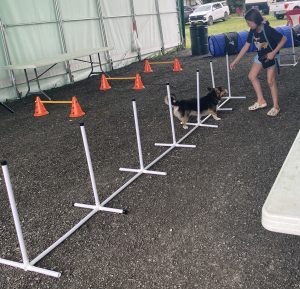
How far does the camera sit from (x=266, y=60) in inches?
226

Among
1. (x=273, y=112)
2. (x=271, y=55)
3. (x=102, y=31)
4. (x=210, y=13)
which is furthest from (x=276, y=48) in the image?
(x=210, y=13)

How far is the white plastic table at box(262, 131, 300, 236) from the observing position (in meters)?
1.37

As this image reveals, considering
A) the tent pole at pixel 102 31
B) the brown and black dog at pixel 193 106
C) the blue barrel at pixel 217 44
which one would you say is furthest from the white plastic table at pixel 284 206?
the blue barrel at pixel 217 44

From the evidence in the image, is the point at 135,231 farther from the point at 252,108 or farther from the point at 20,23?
the point at 20,23

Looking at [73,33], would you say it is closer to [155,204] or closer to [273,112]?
[273,112]

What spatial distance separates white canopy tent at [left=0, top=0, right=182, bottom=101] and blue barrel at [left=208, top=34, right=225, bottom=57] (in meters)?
3.21

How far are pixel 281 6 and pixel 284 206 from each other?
31.9m

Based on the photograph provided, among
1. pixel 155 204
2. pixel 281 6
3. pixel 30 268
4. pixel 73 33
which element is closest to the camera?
pixel 30 268

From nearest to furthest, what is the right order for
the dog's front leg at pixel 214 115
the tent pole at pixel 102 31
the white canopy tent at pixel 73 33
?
the dog's front leg at pixel 214 115 < the white canopy tent at pixel 73 33 < the tent pole at pixel 102 31

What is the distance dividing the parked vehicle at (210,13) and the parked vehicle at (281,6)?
215 inches

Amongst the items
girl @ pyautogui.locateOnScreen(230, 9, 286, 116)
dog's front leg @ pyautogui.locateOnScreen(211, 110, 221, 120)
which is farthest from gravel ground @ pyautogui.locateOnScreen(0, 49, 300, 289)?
girl @ pyautogui.locateOnScreen(230, 9, 286, 116)

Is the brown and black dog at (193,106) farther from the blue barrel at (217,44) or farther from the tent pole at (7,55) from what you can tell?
the blue barrel at (217,44)

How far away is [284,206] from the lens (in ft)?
4.72

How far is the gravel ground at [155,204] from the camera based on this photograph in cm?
274
